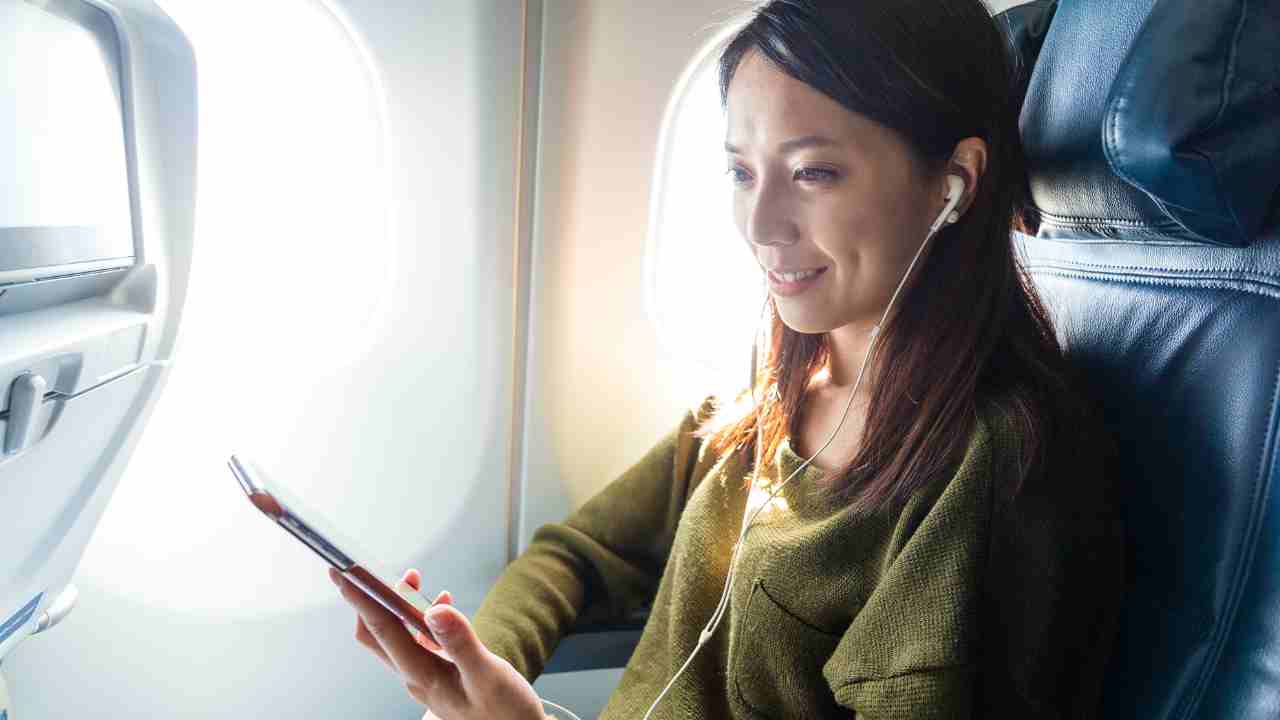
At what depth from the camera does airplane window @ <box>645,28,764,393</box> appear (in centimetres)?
164

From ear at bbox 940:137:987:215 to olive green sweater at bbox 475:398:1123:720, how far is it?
26cm

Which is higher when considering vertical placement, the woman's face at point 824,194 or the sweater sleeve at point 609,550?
the woman's face at point 824,194

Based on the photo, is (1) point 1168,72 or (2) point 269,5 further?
(2) point 269,5

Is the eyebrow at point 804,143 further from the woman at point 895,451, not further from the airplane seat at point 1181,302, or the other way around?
the airplane seat at point 1181,302

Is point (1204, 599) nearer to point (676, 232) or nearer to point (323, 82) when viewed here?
point (676, 232)

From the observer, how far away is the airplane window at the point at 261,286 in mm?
1433

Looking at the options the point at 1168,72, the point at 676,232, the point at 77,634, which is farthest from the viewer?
the point at 676,232

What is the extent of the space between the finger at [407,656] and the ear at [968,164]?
768 mm

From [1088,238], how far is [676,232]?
30.6 inches

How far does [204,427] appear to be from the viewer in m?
1.56

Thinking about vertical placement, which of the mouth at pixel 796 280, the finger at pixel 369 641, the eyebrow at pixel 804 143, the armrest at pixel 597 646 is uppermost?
the eyebrow at pixel 804 143

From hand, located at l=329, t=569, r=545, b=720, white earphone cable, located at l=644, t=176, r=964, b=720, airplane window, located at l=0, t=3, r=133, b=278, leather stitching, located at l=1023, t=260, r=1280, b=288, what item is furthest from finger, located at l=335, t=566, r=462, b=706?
leather stitching, located at l=1023, t=260, r=1280, b=288

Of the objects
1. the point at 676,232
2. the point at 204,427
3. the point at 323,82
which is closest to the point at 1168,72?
the point at 676,232

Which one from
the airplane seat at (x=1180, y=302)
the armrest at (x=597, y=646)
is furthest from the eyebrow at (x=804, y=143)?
the armrest at (x=597, y=646)
